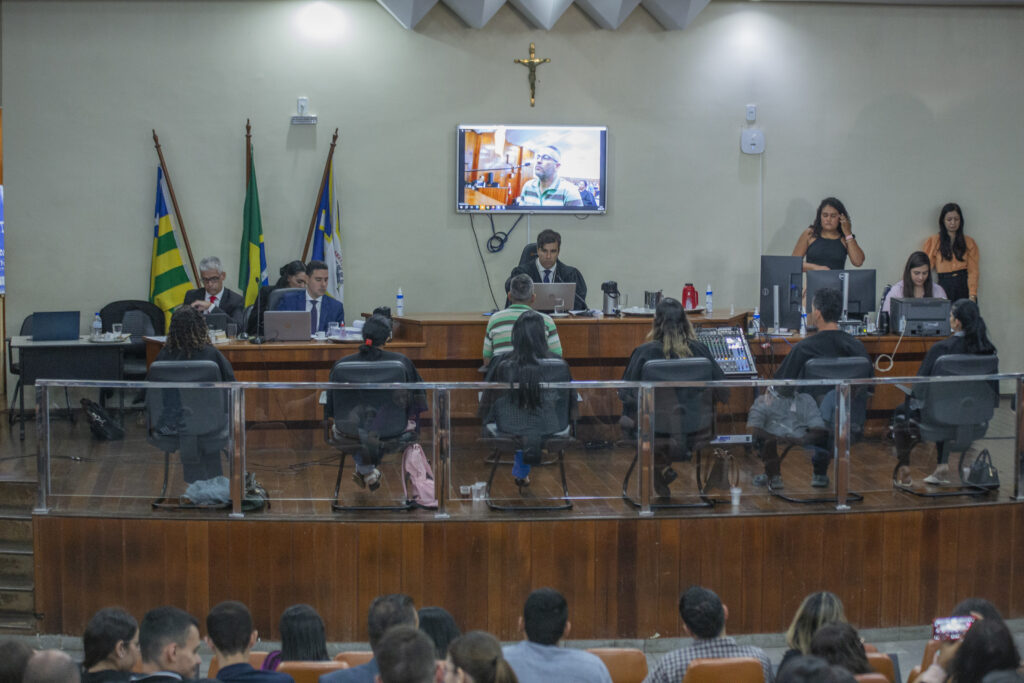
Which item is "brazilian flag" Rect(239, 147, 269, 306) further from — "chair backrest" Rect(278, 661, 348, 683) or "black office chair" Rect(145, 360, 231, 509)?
"chair backrest" Rect(278, 661, 348, 683)

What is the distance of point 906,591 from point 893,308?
3.03 meters

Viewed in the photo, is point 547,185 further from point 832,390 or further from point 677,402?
point 832,390

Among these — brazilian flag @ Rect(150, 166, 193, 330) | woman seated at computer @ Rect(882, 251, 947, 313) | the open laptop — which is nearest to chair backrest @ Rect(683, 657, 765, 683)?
the open laptop

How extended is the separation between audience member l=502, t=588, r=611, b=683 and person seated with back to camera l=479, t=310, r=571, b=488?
1.79 meters

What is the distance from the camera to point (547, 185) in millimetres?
9820

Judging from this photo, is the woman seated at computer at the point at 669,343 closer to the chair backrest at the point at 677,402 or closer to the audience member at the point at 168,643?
the chair backrest at the point at 677,402

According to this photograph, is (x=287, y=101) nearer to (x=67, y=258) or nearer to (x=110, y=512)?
(x=67, y=258)

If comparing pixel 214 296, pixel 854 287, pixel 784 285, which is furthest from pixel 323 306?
pixel 854 287

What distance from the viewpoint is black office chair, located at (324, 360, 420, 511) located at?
555 centimetres

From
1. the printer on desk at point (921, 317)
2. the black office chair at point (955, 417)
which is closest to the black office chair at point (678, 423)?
the black office chair at point (955, 417)

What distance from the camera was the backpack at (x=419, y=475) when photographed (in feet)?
18.1

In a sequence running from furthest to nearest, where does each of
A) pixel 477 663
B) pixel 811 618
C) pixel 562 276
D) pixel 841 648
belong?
pixel 562 276 < pixel 811 618 < pixel 841 648 < pixel 477 663

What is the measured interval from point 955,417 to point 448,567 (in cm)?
285

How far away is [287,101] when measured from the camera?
31.6 ft
